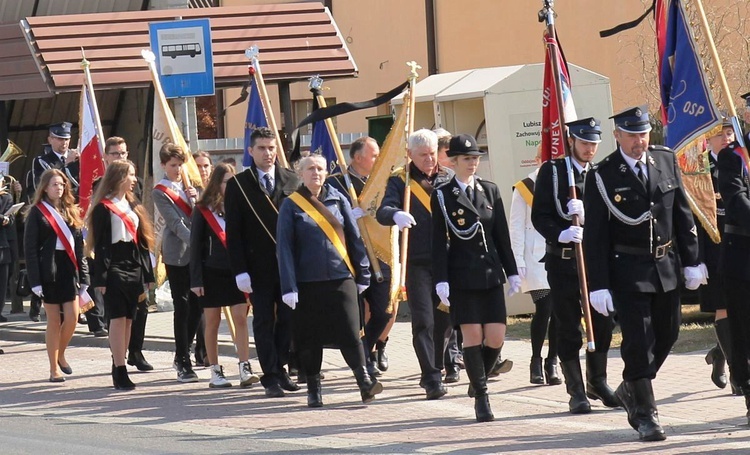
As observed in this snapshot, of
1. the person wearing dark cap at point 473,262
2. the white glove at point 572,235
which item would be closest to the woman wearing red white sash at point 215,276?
the person wearing dark cap at point 473,262

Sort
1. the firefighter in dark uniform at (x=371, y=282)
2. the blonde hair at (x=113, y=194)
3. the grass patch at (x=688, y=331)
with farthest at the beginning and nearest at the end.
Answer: the grass patch at (x=688, y=331) → the blonde hair at (x=113, y=194) → the firefighter in dark uniform at (x=371, y=282)

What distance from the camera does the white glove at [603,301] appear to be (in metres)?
8.91

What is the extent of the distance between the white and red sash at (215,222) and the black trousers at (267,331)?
0.73 m

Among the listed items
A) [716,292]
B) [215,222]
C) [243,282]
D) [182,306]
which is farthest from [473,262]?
[182,306]

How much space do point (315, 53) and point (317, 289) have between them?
8.43m

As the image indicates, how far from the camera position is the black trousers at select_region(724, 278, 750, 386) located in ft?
30.4

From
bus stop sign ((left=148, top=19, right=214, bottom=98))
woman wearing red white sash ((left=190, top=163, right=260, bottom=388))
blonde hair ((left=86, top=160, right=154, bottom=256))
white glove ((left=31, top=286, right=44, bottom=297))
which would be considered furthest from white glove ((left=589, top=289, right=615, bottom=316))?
bus stop sign ((left=148, top=19, right=214, bottom=98))

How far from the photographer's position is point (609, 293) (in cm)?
896

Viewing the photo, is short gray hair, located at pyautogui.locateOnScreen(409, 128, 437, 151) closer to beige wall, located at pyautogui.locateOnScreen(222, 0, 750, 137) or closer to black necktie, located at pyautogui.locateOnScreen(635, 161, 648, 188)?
black necktie, located at pyautogui.locateOnScreen(635, 161, 648, 188)

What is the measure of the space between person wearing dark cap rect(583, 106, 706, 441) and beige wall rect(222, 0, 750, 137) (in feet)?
54.5

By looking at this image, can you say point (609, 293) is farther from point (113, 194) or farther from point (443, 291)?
point (113, 194)

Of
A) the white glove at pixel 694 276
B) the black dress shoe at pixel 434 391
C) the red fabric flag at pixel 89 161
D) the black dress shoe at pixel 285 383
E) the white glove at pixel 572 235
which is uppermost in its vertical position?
the red fabric flag at pixel 89 161

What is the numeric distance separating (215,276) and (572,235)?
11.1 feet

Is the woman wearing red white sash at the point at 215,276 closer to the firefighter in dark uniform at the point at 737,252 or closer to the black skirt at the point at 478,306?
the black skirt at the point at 478,306
